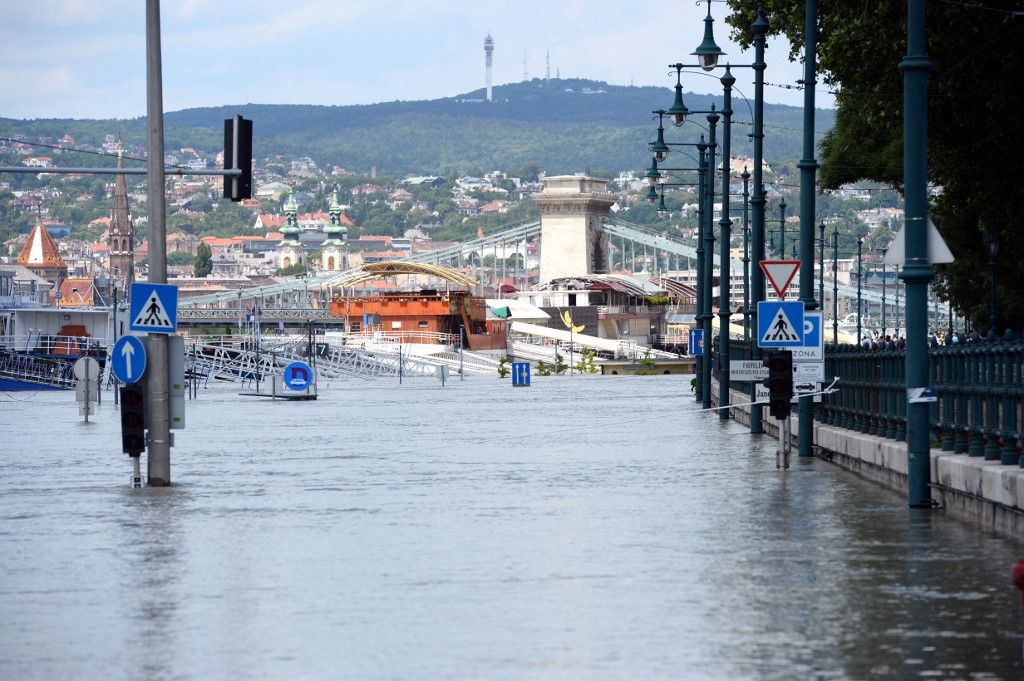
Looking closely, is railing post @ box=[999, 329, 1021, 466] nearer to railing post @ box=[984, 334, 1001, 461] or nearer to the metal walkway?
railing post @ box=[984, 334, 1001, 461]

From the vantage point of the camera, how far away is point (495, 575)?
1430 cm

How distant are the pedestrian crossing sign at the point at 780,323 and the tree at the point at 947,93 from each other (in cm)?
376

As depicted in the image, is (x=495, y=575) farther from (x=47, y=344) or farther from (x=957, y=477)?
(x=47, y=344)

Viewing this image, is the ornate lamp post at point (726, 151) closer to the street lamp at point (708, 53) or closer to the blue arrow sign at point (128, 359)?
the street lamp at point (708, 53)

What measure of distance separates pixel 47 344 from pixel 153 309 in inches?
3414

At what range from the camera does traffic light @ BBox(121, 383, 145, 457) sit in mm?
23453

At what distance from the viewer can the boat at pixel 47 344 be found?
98.1 m

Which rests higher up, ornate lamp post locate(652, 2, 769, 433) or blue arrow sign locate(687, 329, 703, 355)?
ornate lamp post locate(652, 2, 769, 433)

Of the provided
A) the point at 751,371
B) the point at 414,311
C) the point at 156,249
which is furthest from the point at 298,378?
the point at 414,311

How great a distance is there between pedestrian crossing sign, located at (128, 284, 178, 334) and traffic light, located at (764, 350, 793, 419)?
23.2ft

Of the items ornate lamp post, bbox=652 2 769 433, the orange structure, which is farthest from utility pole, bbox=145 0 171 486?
the orange structure

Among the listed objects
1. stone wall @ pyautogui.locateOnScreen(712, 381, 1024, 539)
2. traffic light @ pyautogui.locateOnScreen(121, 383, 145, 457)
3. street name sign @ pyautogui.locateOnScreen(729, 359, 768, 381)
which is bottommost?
stone wall @ pyautogui.locateOnScreen(712, 381, 1024, 539)

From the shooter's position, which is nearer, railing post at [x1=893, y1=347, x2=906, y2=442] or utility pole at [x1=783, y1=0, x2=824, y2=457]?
railing post at [x1=893, y1=347, x2=906, y2=442]

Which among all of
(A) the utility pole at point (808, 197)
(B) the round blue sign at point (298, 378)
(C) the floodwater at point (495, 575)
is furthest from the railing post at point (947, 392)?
(B) the round blue sign at point (298, 378)
